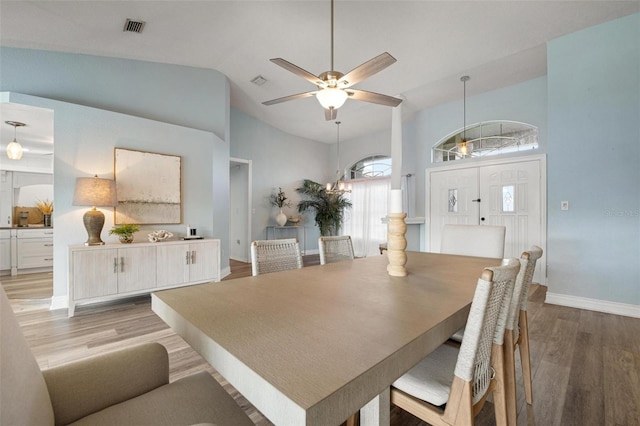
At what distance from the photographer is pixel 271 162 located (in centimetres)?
648

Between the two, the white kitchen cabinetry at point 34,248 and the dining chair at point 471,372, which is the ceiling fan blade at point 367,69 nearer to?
the dining chair at point 471,372

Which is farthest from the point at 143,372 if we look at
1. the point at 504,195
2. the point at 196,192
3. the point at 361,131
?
the point at 361,131

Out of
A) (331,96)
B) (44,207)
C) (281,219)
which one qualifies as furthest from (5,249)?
(331,96)

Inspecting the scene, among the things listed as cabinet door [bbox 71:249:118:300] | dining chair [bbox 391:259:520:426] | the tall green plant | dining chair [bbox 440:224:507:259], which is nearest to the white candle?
dining chair [bbox 391:259:520:426]

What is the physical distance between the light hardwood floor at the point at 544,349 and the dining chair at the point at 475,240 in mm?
569

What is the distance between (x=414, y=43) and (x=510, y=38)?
3.69 ft

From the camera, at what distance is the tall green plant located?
7039 mm

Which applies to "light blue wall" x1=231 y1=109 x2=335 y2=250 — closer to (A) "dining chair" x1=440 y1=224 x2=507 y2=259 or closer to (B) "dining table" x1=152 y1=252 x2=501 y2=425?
(A) "dining chair" x1=440 y1=224 x2=507 y2=259

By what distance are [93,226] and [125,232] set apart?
0.30 m

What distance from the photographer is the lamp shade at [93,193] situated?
9.49 feet

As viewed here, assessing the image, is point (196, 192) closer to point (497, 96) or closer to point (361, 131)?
point (361, 131)

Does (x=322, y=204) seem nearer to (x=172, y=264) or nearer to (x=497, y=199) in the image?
(x=497, y=199)

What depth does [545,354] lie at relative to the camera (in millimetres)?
2062

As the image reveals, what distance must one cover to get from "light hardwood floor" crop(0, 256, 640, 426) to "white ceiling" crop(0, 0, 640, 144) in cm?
300
